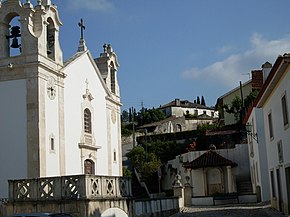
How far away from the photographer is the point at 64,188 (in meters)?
14.0

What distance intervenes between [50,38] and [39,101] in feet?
13.7

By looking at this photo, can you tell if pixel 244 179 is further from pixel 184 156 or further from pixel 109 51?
pixel 109 51

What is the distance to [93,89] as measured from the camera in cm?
2777

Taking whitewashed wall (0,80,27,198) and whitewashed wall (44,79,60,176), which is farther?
whitewashed wall (44,79,60,176)

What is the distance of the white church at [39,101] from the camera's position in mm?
21234

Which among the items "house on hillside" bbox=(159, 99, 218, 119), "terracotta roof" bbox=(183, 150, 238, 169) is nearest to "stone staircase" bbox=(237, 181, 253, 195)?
"terracotta roof" bbox=(183, 150, 238, 169)

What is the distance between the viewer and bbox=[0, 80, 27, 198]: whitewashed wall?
69.5ft

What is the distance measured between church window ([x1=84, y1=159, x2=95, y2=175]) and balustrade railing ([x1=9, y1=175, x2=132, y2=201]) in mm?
10809

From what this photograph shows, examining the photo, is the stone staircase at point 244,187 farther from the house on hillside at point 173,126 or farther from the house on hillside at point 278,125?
the house on hillside at point 173,126

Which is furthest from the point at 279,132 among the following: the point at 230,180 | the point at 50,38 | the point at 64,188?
the point at 230,180

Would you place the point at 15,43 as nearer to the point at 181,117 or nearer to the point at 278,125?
the point at 278,125

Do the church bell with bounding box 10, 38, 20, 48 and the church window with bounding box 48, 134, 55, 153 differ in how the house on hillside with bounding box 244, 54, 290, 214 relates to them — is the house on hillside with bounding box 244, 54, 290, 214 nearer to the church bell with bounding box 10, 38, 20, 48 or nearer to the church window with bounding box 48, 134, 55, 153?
the church window with bounding box 48, 134, 55, 153

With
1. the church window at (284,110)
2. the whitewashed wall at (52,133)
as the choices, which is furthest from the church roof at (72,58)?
the church window at (284,110)

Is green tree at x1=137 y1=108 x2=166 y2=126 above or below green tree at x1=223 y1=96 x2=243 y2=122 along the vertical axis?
above
